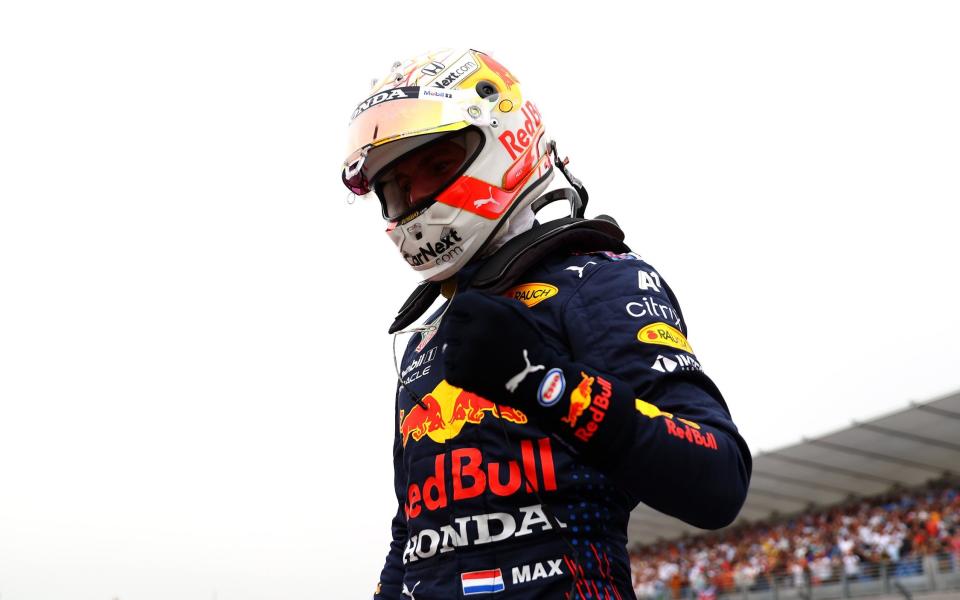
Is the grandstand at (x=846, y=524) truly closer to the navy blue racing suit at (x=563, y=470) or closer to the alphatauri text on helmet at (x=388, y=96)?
the navy blue racing suit at (x=563, y=470)

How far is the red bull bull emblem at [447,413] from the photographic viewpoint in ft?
8.00

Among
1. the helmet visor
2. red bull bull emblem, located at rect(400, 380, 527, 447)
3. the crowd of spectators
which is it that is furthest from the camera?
the crowd of spectators

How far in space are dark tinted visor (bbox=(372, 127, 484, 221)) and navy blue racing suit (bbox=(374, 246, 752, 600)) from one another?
52 cm

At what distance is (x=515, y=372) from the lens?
6.12 ft

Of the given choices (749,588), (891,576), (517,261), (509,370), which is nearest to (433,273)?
(517,261)

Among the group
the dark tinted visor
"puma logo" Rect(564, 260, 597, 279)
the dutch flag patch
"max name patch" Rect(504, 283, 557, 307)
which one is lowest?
the dutch flag patch

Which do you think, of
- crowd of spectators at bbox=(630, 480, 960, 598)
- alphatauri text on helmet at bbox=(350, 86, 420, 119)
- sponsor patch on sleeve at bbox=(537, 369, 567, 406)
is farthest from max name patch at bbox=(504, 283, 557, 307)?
crowd of spectators at bbox=(630, 480, 960, 598)

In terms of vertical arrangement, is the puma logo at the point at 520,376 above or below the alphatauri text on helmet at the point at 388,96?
below

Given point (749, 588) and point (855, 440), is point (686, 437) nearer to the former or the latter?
point (749, 588)

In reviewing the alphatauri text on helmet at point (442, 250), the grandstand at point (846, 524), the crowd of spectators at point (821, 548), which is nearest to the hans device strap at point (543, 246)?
the alphatauri text on helmet at point (442, 250)

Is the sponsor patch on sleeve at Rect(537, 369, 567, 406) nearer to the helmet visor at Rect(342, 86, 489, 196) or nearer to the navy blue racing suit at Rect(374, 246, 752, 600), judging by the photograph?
the navy blue racing suit at Rect(374, 246, 752, 600)

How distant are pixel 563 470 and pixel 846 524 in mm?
19411

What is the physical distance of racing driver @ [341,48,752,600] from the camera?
1.91 m

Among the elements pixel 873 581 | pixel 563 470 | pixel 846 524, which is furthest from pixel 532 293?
pixel 846 524
